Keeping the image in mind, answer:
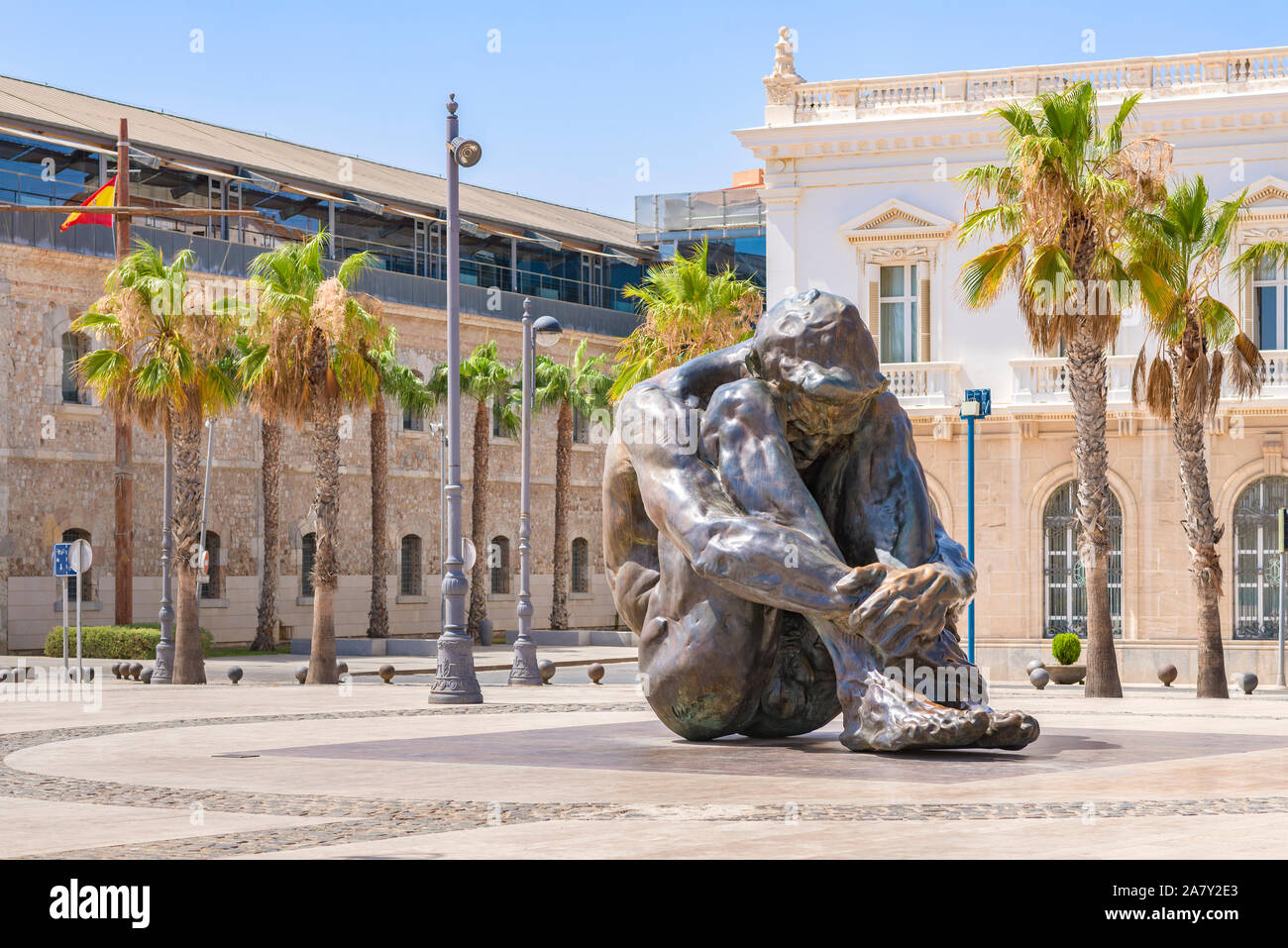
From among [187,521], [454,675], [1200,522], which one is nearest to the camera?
[454,675]

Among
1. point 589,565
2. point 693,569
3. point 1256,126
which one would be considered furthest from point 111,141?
point 693,569

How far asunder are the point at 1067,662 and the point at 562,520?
2055cm

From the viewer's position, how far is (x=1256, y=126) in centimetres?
3066

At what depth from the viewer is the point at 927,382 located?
32469 millimetres

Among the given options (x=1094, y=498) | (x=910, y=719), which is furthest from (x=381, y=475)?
(x=910, y=719)

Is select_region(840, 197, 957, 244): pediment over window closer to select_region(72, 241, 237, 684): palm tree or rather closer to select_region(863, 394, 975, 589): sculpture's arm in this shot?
select_region(72, 241, 237, 684): palm tree

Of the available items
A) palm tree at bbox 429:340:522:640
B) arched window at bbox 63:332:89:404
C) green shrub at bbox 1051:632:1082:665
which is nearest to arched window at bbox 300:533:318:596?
palm tree at bbox 429:340:522:640

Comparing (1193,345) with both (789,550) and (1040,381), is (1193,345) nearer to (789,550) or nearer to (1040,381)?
(1040,381)

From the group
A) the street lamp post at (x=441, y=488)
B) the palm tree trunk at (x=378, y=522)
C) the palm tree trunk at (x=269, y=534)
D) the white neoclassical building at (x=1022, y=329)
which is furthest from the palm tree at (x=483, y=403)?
the white neoclassical building at (x=1022, y=329)

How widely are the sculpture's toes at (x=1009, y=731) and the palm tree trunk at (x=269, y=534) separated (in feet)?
104

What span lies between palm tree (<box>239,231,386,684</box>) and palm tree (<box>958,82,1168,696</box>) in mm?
9187

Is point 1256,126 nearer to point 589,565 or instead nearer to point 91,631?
point 91,631

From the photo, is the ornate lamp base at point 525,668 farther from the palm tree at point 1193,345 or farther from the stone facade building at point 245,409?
the stone facade building at point 245,409

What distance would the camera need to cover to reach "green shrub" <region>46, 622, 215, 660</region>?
1259 inches
